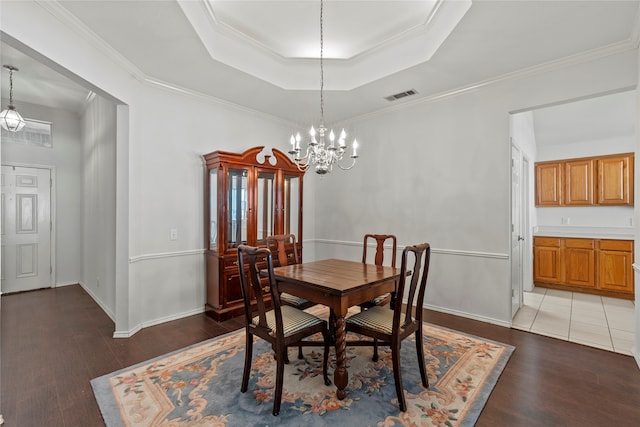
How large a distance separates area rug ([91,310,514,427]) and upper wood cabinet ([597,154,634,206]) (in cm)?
403

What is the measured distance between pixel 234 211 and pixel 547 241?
5.32 metres

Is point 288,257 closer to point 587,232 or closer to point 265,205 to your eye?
point 265,205

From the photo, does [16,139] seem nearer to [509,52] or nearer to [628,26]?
[509,52]

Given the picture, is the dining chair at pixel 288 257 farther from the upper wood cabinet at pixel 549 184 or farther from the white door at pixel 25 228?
the upper wood cabinet at pixel 549 184

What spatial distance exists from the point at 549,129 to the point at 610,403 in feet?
14.9

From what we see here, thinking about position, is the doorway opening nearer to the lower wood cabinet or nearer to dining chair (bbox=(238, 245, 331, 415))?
the lower wood cabinet

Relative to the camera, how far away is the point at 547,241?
5227 millimetres

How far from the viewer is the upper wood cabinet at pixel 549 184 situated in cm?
543

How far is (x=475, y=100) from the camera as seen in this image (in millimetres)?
3590

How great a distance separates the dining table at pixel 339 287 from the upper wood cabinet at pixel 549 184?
15.3 feet

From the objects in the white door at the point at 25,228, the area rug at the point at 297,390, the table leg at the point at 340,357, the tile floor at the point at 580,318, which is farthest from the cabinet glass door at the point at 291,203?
the white door at the point at 25,228

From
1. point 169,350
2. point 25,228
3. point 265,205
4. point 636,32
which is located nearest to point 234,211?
point 265,205

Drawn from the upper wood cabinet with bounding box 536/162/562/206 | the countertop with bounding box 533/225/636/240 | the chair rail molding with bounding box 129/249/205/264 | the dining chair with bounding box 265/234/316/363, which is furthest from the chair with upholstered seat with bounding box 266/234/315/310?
the upper wood cabinet with bounding box 536/162/562/206

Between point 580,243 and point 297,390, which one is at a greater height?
point 580,243
